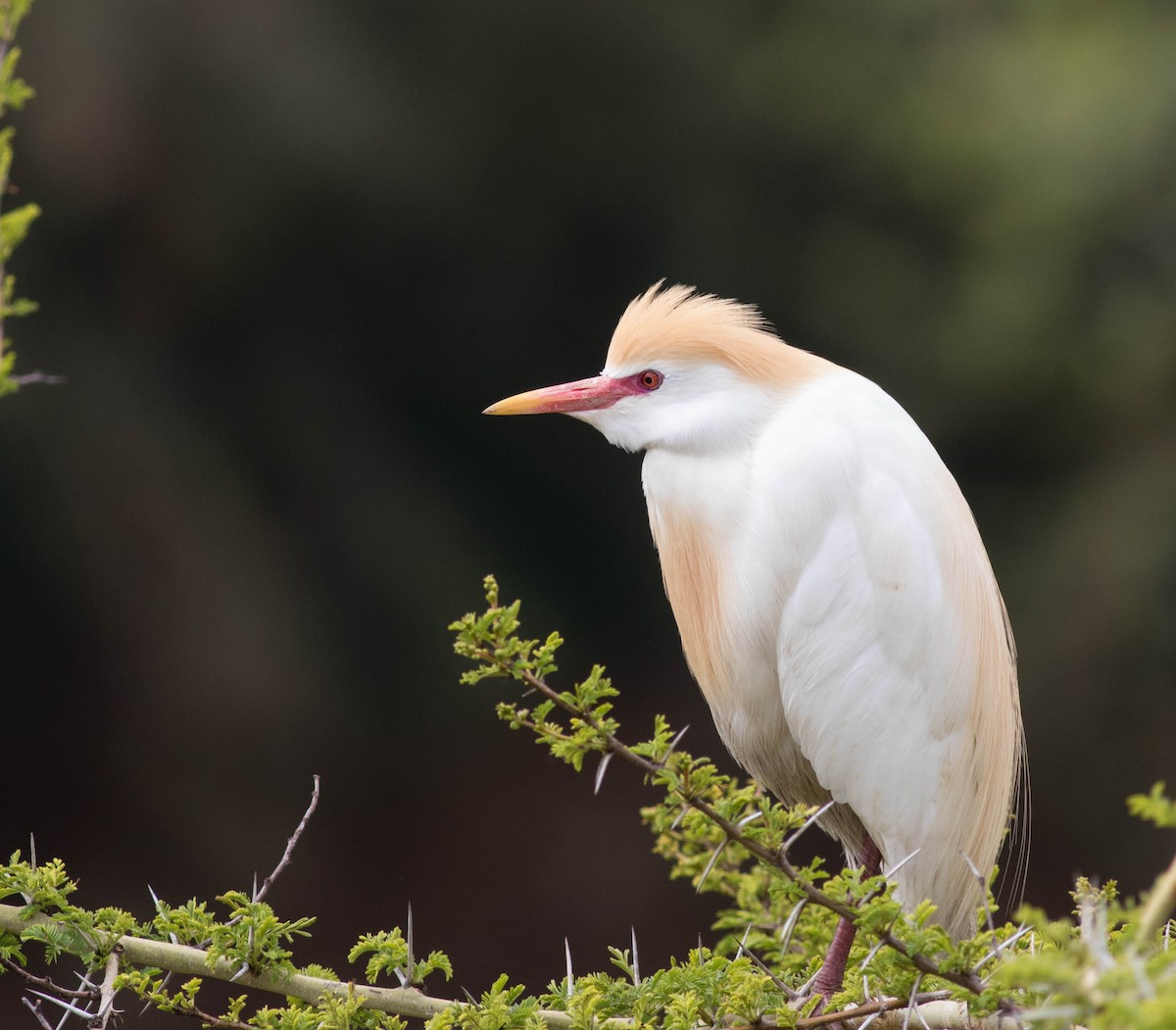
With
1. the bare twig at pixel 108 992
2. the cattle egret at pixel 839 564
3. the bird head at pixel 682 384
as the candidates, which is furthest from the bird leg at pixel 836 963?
the bare twig at pixel 108 992

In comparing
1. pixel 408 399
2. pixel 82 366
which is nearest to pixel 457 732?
pixel 408 399

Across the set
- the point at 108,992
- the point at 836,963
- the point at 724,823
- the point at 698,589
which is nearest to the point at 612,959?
the point at 724,823

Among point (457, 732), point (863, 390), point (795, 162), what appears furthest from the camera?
point (457, 732)

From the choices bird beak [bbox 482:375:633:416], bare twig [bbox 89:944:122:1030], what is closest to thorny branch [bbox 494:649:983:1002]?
bare twig [bbox 89:944:122:1030]

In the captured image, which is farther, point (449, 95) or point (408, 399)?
point (408, 399)

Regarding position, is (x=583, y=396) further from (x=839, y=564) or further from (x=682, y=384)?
(x=839, y=564)

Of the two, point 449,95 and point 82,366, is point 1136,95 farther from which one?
point 82,366

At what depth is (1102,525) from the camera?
3.76m

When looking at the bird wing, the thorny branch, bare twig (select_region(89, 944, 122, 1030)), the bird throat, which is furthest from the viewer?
the bird throat

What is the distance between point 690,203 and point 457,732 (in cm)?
191

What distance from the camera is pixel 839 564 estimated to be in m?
1.67

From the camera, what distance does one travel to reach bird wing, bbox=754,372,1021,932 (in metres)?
1.65

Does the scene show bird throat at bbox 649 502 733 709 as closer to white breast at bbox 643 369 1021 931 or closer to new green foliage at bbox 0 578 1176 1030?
white breast at bbox 643 369 1021 931

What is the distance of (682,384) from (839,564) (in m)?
0.31
